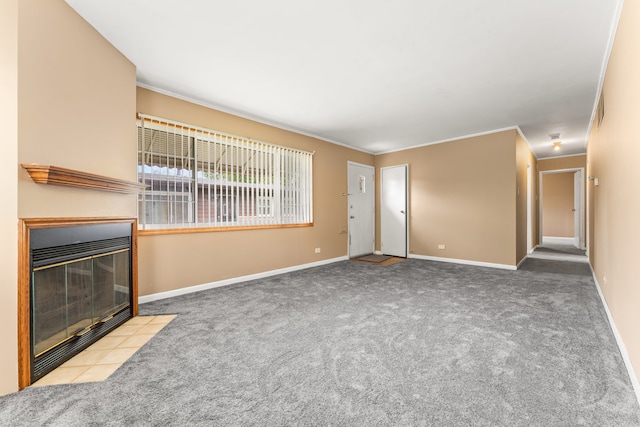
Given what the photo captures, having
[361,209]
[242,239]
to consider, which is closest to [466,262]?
[361,209]

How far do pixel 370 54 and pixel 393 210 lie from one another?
163 inches

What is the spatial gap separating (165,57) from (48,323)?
2358 mm

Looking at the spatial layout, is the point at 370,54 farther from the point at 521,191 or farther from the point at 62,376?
the point at 521,191

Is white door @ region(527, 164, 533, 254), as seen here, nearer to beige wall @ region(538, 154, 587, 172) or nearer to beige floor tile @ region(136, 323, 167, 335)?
beige wall @ region(538, 154, 587, 172)

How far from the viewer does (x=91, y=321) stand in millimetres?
2164

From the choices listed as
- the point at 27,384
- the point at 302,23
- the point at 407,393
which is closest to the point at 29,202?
the point at 27,384

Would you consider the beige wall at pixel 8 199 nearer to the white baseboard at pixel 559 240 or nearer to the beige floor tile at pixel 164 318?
the beige floor tile at pixel 164 318

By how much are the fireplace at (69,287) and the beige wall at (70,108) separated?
15 centimetres

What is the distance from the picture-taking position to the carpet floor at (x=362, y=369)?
134cm

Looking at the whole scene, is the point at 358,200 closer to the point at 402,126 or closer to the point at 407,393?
the point at 402,126

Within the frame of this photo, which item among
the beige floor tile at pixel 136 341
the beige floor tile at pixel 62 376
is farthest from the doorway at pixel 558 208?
the beige floor tile at pixel 62 376

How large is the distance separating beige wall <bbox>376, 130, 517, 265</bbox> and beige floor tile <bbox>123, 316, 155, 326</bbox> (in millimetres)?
4910

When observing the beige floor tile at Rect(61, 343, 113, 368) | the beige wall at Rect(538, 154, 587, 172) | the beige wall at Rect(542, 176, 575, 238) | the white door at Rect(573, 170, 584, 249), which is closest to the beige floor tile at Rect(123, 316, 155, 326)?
the beige floor tile at Rect(61, 343, 113, 368)

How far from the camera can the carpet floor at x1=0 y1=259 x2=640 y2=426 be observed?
134cm
